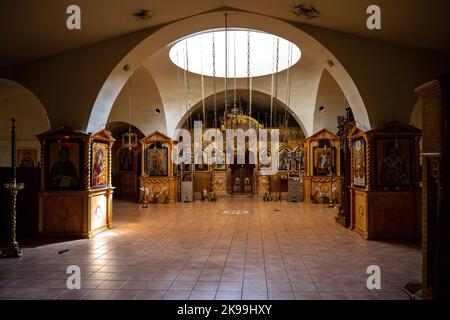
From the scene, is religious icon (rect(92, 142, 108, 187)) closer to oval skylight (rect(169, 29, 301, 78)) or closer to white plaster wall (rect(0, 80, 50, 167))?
oval skylight (rect(169, 29, 301, 78))

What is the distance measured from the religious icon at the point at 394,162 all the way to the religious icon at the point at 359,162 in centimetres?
33

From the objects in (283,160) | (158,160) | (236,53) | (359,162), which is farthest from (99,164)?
(283,160)

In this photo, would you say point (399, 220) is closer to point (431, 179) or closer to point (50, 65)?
point (431, 179)

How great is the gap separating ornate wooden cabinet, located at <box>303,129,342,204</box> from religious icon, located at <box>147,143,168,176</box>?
20.0ft

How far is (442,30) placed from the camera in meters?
5.57

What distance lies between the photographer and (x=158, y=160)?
14164 mm

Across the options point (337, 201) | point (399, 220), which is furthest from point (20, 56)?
point (337, 201)

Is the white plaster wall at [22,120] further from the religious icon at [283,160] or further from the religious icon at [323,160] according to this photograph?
Answer: the religious icon at [323,160]

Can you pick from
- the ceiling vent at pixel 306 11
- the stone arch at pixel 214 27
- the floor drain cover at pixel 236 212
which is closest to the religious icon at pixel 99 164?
the stone arch at pixel 214 27

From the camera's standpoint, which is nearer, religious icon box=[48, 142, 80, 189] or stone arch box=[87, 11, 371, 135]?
stone arch box=[87, 11, 371, 135]

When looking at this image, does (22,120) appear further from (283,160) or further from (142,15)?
(283,160)

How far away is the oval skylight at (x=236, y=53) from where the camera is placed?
11688mm

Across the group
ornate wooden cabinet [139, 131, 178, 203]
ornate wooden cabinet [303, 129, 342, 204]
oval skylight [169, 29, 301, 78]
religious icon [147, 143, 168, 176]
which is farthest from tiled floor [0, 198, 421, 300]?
oval skylight [169, 29, 301, 78]

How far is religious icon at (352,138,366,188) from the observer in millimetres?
7160
